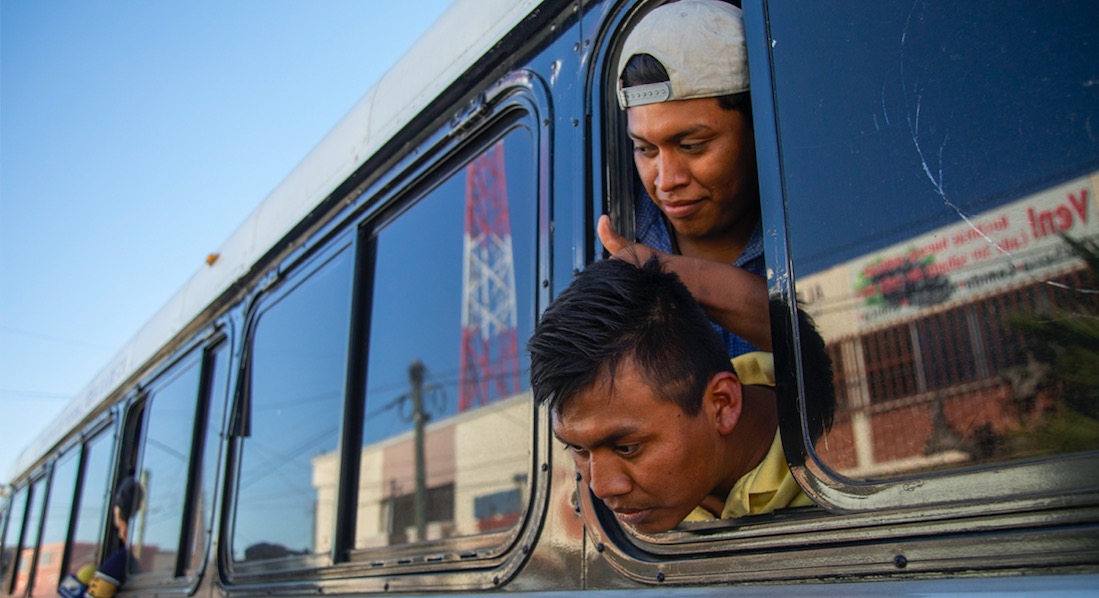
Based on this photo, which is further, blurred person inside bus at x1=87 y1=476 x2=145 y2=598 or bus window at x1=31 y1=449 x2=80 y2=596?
bus window at x1=31 y1=449 x2=80 y2=596

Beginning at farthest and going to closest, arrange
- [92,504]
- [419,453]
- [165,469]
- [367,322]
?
[92,504] → [165,469] → [367,322] → [419,453]

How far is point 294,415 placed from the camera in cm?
270

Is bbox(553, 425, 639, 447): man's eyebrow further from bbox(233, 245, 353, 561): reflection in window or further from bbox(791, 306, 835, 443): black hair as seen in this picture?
bbox(233, 245, 353, 561): reflection in window

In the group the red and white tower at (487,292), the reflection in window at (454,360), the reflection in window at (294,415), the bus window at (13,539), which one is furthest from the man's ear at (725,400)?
the bus window at (13,539)

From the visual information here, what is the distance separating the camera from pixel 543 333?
1.27m

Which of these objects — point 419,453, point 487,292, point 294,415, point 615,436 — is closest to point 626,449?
point 615,436

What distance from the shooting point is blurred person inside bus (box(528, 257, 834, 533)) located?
1177 mm

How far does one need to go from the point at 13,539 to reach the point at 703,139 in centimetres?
745

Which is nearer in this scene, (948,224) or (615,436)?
(948,224)

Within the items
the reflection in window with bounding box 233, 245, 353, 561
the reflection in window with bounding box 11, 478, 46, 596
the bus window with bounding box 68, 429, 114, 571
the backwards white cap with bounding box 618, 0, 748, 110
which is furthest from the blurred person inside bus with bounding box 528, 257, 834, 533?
the reflection in window with bounding box 11, 478, 46, 596

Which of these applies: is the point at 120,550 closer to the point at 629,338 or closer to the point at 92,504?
the point at 92,504

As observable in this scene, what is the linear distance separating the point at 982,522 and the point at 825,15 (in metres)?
0.62

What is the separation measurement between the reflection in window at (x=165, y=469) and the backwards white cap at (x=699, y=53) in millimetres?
2673

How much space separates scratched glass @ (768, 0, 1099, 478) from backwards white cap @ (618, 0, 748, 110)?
0.45 ft
